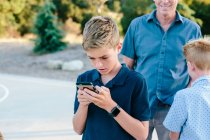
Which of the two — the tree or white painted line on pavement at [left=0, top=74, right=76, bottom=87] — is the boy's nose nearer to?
white painted line on pavement at [left=0, top=74, right=76, bottom=87]

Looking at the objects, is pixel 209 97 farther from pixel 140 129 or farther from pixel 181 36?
pixel 181 36

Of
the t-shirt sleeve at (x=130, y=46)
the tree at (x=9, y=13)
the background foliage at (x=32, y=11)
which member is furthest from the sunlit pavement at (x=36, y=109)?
the tree at (x=9, y=13)

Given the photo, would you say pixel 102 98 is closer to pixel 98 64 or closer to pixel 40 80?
pixel 98 64

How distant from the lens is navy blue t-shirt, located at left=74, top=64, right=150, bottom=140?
7.58 ft

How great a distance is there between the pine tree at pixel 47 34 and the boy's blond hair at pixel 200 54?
1462 centimetres

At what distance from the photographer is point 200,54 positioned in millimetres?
2488

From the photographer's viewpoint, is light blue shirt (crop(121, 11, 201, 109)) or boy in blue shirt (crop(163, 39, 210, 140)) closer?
boy in blue shirt (crop(163, 39, 210, 140))

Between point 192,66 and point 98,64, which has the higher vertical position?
point 98,64

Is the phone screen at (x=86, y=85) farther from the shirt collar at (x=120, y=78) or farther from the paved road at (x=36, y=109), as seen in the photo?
the paved road at (x=36, y=109)

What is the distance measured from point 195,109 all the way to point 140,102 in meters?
0.37

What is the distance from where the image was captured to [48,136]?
626 cm

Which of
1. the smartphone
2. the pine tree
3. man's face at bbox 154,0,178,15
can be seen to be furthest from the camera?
the pine tree

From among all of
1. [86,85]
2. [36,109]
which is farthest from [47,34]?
[86,85]

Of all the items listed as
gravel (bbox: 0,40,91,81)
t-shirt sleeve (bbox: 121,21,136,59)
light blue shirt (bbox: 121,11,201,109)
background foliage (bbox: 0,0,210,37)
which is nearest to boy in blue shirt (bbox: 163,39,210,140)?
light blue shirt (bbox: 121,11,201,109)
